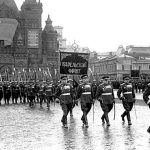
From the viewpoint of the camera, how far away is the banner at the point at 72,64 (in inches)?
898

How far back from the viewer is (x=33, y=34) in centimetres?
7969

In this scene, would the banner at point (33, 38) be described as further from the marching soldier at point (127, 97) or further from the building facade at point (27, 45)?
the marching soldier at point (127, 97)

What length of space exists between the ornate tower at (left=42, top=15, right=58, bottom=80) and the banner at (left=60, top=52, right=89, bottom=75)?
178 feet

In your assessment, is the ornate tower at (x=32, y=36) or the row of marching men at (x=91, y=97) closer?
the row of marching men at (x=91, y=97)

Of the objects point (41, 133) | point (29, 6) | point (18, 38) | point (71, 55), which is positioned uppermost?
point (29, 6)

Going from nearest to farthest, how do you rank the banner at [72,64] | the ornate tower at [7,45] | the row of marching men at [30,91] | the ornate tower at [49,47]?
the banner at [72,64] < the row of marching men at [30,91] < the ornate tower at [7,45] < the ornate tower at [49,47]

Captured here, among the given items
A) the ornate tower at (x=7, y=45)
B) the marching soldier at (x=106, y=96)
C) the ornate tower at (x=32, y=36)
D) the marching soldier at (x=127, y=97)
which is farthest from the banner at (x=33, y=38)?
the marching soldier at (x=106, y=96)

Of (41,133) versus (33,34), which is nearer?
(41,133)

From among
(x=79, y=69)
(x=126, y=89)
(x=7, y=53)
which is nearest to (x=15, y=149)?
(x=126, y=89)

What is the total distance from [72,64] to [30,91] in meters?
5.82

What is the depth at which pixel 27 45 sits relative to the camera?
79.6 meters

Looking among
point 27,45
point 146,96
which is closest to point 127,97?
point 146,96

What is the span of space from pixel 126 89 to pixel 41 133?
4117mm

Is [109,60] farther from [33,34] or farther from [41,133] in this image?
[41,133]
